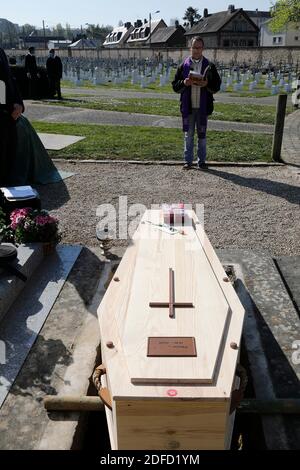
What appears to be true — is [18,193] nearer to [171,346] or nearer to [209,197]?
[209,197]

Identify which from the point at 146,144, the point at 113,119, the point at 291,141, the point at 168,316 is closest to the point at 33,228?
the point at 168,316

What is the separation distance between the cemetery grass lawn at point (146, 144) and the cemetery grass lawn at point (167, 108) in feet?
10.0

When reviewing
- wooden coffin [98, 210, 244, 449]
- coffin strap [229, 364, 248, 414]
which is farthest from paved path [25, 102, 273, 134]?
coffin strap [229, 364, 248, 414]

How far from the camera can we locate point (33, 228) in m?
4.98

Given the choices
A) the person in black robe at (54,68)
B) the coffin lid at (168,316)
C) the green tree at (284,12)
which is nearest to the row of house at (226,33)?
the green tree at (284,12)

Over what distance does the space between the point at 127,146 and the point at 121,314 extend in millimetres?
8307

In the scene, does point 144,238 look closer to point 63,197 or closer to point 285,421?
point 285,421

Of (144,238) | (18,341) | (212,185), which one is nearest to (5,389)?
(18,341)

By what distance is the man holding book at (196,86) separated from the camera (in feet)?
26.4

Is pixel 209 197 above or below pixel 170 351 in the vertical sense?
below

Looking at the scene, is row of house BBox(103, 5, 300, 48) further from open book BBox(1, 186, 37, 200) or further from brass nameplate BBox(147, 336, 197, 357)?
brass nameplate BBox(147, 336, 197, 357)

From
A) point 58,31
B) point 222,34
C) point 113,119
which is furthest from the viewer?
point 58,31

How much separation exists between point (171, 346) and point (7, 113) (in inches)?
180

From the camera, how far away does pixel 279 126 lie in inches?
385
